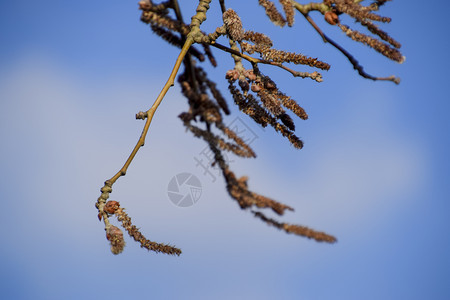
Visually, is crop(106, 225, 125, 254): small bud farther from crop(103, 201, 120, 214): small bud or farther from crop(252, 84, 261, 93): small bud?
crop(252, 84, 261, 93): small bud

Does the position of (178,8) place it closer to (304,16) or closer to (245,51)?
(245,51)

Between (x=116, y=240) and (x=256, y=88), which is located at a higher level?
(x=256, y=88)

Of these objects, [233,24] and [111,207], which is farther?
[233,24]

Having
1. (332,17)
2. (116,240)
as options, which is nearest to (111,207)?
(116,240)

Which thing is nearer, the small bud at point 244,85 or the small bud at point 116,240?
the small bud at point 116,240

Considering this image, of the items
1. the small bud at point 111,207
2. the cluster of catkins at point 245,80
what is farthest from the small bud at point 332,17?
the small bud at point 111,207

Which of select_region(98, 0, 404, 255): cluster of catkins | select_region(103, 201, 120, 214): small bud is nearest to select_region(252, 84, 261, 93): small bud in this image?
select_region(98, 0, 404, 255): cluster of catkins

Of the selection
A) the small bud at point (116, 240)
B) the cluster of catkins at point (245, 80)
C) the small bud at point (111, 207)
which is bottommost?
the small bud at point (116, 240)

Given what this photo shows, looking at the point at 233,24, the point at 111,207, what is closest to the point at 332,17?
the point at 233,24

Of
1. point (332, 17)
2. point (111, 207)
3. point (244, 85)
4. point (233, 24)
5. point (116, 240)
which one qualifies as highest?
point (332, 17)

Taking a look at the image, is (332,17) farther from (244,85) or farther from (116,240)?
(116,240)

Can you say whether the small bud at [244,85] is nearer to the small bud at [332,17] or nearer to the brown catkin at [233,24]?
the brown catkin at [233,24]

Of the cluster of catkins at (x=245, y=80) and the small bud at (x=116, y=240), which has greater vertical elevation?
the cluster of catkins at (x=245, y=80)
